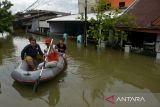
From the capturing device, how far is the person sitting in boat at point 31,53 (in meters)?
12.2

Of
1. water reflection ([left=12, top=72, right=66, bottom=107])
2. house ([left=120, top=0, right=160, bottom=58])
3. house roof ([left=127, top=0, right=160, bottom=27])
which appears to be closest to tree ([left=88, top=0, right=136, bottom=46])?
house ([left=120, top=0, right=160, bottom=58])

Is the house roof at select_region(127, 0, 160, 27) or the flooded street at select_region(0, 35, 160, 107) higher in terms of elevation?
the house roof at select_region(127, 0, 160, 27)

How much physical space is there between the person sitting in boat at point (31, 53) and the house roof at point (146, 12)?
9.12 metres

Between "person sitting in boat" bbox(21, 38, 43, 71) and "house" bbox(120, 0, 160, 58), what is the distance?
862 centimetres

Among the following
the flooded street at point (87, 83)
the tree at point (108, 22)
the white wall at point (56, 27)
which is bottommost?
the flooded street at point (87, 83)

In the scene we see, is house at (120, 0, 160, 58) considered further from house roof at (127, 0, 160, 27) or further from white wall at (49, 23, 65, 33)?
white wall at (49, 23, 65, 33)

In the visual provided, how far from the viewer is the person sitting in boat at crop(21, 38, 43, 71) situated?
12.2 metres

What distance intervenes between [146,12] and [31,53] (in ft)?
37.6

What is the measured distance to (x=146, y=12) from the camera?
68.9 feet

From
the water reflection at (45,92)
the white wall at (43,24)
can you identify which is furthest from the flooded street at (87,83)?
the white wall at (43,24)

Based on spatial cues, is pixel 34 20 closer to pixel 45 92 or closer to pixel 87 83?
pixel 87 83

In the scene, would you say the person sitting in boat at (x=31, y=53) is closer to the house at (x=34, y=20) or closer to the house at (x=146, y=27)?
the house at (x=146, y=27)

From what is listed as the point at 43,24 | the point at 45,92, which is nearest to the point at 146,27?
the point at 45,92

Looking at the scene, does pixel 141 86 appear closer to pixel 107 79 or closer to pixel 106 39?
pixel 107 79
